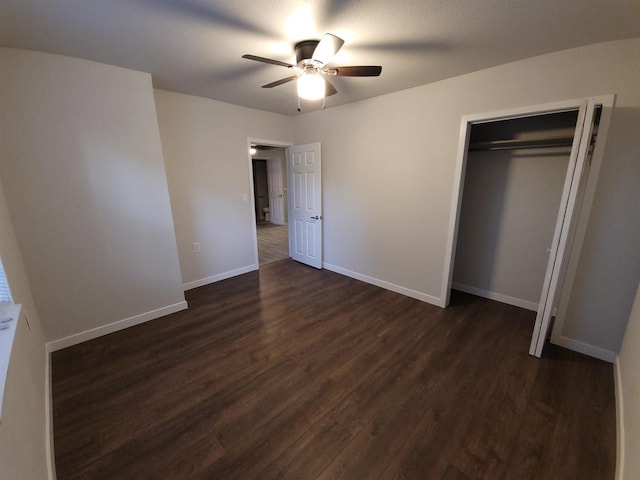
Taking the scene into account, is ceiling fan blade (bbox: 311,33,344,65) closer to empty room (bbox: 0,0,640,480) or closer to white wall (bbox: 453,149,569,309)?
empty room (bbox: 0,0,640,480)

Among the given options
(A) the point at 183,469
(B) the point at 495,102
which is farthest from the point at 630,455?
(B) the point at 495,102

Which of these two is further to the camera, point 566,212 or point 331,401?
point 566,212

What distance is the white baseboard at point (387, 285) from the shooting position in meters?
3.10

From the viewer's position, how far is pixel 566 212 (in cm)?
191

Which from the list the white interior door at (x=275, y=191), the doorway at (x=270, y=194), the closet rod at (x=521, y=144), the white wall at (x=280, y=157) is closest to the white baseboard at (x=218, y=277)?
the doorway at (x=270, y=194)

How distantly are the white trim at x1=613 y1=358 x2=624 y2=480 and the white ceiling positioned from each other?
2394mm

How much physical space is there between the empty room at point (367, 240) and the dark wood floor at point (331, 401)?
0.6 inches

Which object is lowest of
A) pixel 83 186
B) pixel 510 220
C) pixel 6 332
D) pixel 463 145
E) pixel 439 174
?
pixel 6 332

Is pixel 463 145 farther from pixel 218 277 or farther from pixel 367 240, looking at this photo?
pixel 218 277

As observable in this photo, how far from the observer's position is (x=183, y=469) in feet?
4.56

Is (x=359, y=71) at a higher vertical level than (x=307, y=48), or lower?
lower

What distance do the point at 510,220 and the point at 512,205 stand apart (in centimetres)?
17

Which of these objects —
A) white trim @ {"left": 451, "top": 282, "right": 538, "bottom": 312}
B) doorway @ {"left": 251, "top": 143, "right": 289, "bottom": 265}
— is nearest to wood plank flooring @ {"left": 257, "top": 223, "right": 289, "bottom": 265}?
doorway @ {"left": 251, "top": 143, "right": 289, "bottom": 265}

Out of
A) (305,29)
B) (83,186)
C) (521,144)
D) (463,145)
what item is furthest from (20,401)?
(521,144)
